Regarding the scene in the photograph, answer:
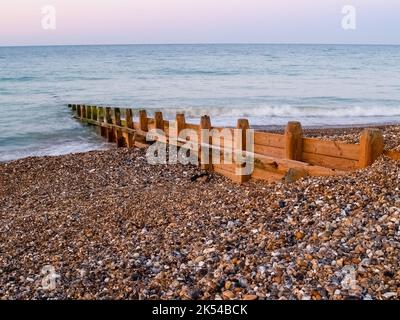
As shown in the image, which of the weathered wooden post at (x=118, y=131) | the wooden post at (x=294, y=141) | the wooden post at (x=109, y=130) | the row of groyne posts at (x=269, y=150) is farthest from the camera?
the wooden post at (x=109, y=130)

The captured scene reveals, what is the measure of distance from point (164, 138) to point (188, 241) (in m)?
6.71

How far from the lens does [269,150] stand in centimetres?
885

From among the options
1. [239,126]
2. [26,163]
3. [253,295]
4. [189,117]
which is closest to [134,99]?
[189,117]

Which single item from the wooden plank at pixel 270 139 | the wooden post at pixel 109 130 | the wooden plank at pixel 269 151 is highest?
the wooden plank at pixel 270 139

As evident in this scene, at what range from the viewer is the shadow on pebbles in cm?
453

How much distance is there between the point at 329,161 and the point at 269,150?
1403 mm

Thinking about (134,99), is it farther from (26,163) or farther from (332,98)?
(26,163)

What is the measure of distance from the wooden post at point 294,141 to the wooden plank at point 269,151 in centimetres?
34

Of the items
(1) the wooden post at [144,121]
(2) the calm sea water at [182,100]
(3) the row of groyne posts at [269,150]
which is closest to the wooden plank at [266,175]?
(3) the row of groyne posts at [269,150]

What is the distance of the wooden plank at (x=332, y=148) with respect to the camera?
7441mm

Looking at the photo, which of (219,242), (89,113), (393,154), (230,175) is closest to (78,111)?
(89,113)

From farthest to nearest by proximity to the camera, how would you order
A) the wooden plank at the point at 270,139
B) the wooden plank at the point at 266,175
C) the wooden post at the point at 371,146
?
the wooden plank at the point at 270,139 < the wooden plank at the point at 266,175 < the wooden post at the point at 371,146

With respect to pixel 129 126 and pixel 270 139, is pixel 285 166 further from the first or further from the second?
pixel 129 126

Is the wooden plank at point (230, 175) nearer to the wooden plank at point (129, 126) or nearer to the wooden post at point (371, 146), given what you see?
the wooden post at point (371, 146)
